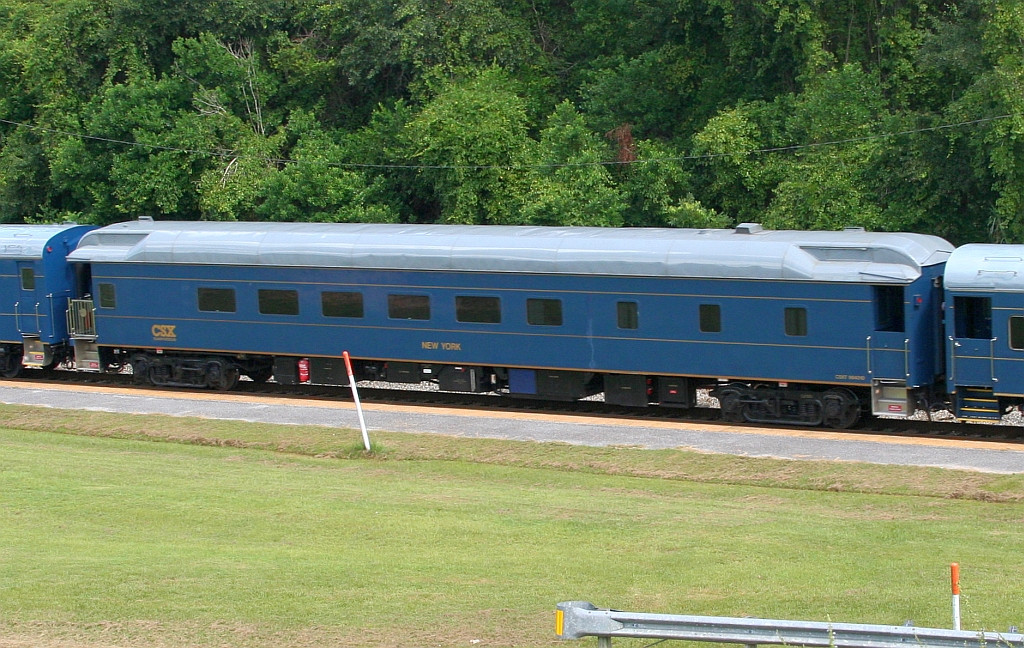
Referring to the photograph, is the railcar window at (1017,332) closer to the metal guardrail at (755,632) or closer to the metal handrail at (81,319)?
the metal guardrail at (755,632)

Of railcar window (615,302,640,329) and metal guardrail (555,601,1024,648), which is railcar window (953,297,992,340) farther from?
metal guardrail (555,601,1024,648)

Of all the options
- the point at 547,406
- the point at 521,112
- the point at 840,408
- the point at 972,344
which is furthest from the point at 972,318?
the point at 521,112

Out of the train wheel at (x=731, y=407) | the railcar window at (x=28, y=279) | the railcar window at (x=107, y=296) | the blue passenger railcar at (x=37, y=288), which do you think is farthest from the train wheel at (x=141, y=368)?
the train wheel at (x=731, y=407)

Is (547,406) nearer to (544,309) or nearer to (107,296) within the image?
(544,309)

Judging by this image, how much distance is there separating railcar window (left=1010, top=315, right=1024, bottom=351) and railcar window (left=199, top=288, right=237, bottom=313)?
49.0 ft

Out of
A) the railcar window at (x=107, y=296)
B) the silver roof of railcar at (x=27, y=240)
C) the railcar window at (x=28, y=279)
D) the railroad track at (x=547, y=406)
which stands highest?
the silver roof of railcar at (x=27, y=240)

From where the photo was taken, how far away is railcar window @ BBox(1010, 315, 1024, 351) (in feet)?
63.7

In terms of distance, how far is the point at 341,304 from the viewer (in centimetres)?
2503

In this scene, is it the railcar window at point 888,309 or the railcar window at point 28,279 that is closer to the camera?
the railcar window at point 888,309

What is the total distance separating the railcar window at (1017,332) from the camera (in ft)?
63.7

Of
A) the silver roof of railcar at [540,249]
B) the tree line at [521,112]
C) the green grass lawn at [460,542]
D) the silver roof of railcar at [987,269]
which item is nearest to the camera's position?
the green grass lawn at [460,542]

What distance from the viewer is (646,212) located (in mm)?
37625

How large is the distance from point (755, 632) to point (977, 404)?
14.3 m

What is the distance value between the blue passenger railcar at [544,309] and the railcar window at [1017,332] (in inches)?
53.0
